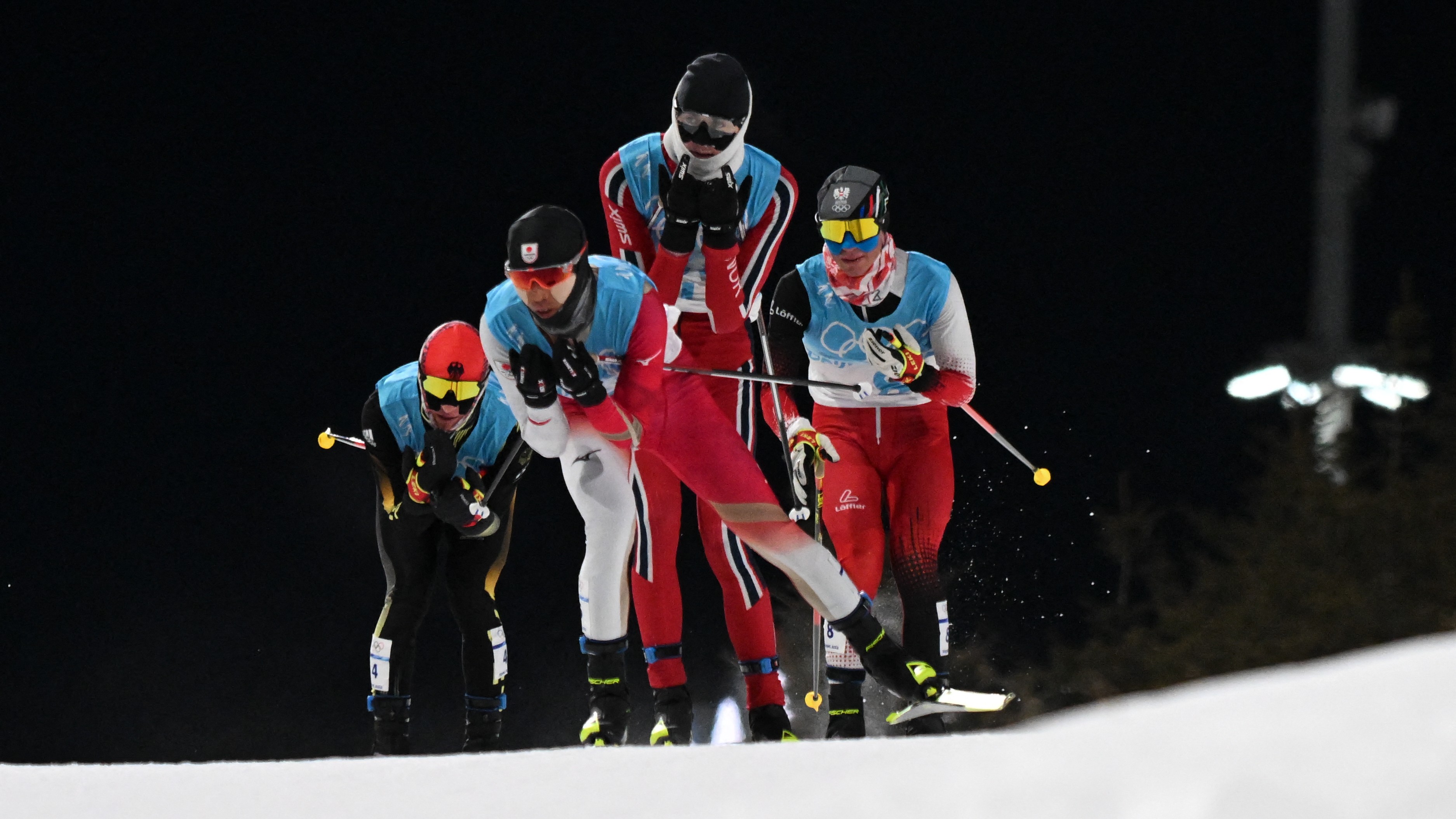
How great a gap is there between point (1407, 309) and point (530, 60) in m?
5.27

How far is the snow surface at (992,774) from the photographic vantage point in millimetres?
1416

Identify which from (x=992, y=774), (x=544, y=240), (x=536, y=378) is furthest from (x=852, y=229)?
(x=992, y=774)

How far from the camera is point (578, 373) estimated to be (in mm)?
3713

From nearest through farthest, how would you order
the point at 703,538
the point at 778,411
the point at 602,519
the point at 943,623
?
1. the point at 602,519
2. the point at 943,623
3. the point at 703,538
4. the point at 778,411

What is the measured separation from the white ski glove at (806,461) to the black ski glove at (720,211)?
1.95 feet

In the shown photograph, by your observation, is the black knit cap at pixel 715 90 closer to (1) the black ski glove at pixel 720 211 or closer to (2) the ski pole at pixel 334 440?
(1) the black ski glove at pixel 720 211

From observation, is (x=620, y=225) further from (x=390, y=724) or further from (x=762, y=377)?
(x=390, y=724)

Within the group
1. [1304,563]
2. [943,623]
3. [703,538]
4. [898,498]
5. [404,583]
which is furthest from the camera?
[1304,563]

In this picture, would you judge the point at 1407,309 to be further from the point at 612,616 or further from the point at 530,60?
the point at 612,616

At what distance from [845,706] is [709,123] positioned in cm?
163

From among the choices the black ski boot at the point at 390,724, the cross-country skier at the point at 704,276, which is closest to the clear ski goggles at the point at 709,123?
the cross-country skier at the point at 704,276

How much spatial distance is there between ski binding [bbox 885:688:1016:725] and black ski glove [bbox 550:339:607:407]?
117 cm

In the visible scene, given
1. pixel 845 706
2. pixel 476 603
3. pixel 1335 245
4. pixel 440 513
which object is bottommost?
pixel 845 706

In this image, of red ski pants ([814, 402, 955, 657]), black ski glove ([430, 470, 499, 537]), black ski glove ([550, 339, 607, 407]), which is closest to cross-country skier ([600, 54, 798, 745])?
red ski pants ([814, 402, 955, 657])
